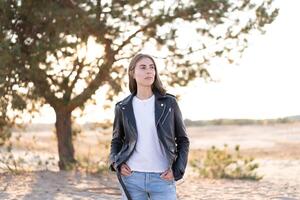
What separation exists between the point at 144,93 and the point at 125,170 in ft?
1.88

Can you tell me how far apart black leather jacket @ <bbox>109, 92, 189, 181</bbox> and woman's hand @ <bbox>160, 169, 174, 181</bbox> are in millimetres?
26

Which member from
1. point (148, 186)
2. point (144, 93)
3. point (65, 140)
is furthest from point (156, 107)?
point (65, 140)

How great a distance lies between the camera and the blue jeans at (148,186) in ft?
14.6

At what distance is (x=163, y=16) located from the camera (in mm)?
13523

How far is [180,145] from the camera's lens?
14.9ft

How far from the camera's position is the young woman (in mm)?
4449

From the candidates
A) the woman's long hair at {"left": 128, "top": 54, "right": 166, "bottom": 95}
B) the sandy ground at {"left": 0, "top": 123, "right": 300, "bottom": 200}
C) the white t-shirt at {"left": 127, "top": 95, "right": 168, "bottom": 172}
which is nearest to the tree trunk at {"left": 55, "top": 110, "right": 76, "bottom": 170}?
the sandy ground at {"left": 0, "top": 123, "right": 300, "bottom": 200}

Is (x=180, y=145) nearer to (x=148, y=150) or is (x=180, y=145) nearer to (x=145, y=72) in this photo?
(x=148, y=150)

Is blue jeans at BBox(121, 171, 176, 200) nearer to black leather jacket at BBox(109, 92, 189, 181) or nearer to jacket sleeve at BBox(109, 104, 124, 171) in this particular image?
black leather jacket at BBox(109, 92, 189, 181)

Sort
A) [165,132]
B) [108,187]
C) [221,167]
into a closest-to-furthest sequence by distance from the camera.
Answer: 1. [165,132]
2. [108,187]
3. [221,167]

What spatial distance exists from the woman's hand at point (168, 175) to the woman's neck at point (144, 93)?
0.56 metres

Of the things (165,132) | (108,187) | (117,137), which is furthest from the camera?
(108,187)

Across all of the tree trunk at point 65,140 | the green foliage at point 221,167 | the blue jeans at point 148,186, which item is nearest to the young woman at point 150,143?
the blue jeans at point 148,186

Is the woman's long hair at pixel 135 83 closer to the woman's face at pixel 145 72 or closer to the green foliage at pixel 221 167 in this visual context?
the woman's face at pixel 145 72
